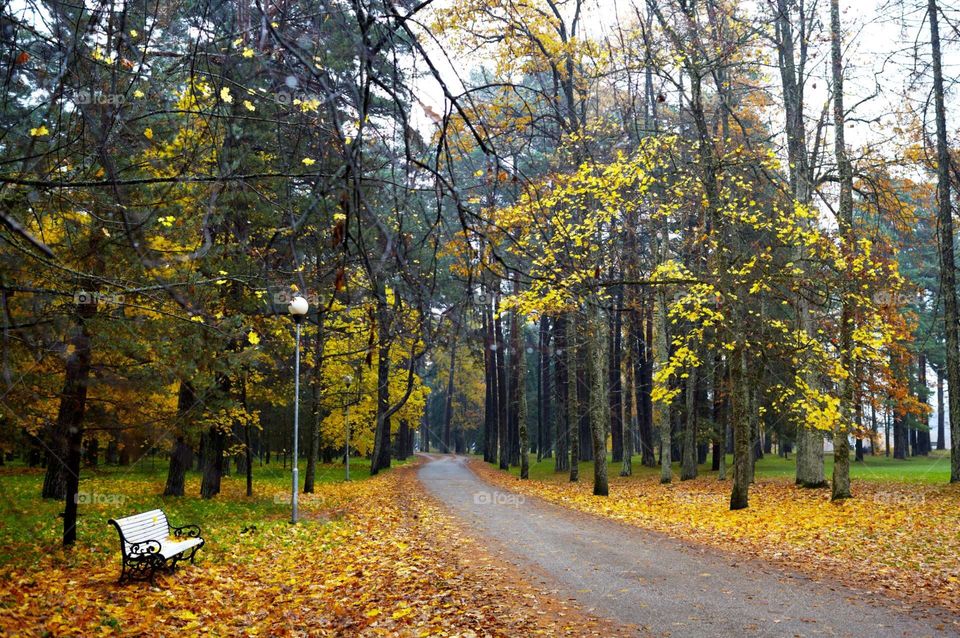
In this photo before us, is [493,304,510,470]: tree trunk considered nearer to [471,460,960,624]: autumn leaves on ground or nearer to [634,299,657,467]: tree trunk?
[634,299,657,467]: tree trunk

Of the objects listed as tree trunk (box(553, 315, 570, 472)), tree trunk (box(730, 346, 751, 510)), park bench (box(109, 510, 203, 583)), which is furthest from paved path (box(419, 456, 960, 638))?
tree trunk (box(553, 315, 570, 472))

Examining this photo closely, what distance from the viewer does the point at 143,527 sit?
930cm

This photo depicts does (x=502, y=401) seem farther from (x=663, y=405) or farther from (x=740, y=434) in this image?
(x=740, y=434)

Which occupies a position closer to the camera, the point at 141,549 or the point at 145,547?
the point at 141,549

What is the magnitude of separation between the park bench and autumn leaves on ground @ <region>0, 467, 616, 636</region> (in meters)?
0.19

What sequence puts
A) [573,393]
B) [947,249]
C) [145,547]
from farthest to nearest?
1. [573,393]
2. [947,249]
3. [145,547]

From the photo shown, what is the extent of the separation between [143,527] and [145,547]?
28 centimetres

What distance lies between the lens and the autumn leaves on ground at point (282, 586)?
671cm

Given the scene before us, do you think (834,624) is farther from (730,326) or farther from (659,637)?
(730,326)

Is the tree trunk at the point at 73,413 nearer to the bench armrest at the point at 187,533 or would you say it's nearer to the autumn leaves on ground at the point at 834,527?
the bench armrest at the point at 187,533

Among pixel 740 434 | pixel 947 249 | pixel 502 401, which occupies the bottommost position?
pixel 502 401

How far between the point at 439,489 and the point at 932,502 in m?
14.6

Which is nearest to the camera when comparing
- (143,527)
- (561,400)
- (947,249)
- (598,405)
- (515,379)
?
(143,527)

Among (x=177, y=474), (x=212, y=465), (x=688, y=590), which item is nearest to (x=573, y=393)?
(x=212, y=465)
